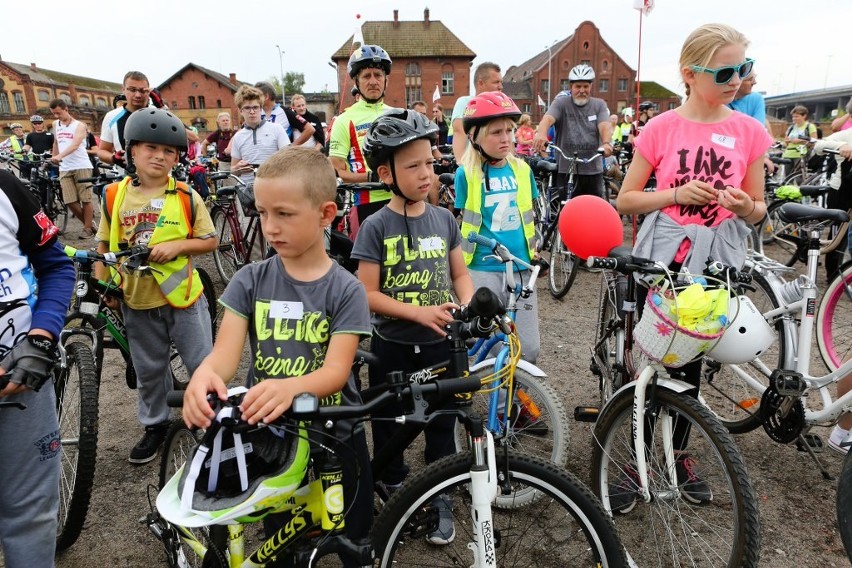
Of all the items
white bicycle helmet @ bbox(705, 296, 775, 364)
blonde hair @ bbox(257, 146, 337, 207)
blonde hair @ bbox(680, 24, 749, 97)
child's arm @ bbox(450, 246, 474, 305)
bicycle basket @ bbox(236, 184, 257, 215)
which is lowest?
white bicycle helmet @ bbox(705, 296, 775, 364)

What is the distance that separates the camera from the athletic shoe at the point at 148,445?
11.2 feet

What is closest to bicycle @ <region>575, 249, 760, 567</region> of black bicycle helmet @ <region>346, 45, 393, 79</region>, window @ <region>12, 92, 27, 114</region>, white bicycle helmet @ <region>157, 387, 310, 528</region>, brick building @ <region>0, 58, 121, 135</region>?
white bicycle helmet @ <region>157, 387, 310, 528</region>

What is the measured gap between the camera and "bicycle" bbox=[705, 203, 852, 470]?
2.85m

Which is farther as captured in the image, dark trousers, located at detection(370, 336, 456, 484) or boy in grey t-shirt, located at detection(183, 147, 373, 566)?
dark trousers, located at detection(370, 336, 456, 484)

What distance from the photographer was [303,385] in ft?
5.35

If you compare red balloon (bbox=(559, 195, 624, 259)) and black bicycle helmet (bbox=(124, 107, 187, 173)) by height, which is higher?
black bicycle helmet (bbox=(124, 107, 187, 173))

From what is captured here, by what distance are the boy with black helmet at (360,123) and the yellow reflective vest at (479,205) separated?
4.58 feet

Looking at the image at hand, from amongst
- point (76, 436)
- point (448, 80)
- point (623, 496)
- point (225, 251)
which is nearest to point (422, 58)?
point (448, 80)

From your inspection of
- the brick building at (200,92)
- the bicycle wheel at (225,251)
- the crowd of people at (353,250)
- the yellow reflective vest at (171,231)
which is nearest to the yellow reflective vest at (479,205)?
the crowd of people at (353,250)

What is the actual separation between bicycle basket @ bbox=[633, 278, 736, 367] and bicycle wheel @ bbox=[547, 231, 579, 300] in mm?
4249

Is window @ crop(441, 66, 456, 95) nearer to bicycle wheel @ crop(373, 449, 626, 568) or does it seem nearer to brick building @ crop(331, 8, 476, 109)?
brick building @ crop(331, 8, 476, 109)

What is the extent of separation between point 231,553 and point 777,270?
3555 millimetres

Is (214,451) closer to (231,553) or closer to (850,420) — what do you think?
(231,553)

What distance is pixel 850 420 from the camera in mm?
3285
